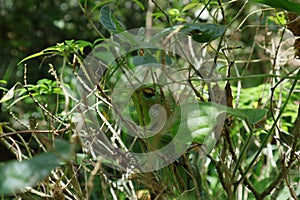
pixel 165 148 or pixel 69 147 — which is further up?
pixel 69 147

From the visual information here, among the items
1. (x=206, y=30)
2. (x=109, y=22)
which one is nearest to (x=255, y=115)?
(x=206, y=30)

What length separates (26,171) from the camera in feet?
1.26

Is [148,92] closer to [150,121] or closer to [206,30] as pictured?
[150,121]

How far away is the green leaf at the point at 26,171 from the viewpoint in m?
0.38

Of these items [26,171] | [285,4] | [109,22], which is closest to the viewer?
[26,171]

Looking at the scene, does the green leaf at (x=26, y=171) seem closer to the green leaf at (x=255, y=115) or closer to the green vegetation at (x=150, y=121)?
the green vegetation at (x=150, y=121)

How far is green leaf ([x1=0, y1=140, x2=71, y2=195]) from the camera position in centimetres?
38

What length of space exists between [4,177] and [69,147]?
57 millimetres

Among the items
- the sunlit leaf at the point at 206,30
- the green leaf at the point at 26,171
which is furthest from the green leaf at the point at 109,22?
the green leaf at the point at 26,171

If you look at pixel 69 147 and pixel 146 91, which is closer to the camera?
pixel 69 147

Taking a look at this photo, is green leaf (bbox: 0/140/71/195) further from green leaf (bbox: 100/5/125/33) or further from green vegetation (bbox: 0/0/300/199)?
green leaf (bbox: 100/5/125/33)

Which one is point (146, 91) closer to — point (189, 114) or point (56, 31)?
point (189, 114)

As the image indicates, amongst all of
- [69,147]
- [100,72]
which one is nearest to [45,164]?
[69,147]

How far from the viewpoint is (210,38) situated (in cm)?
60
